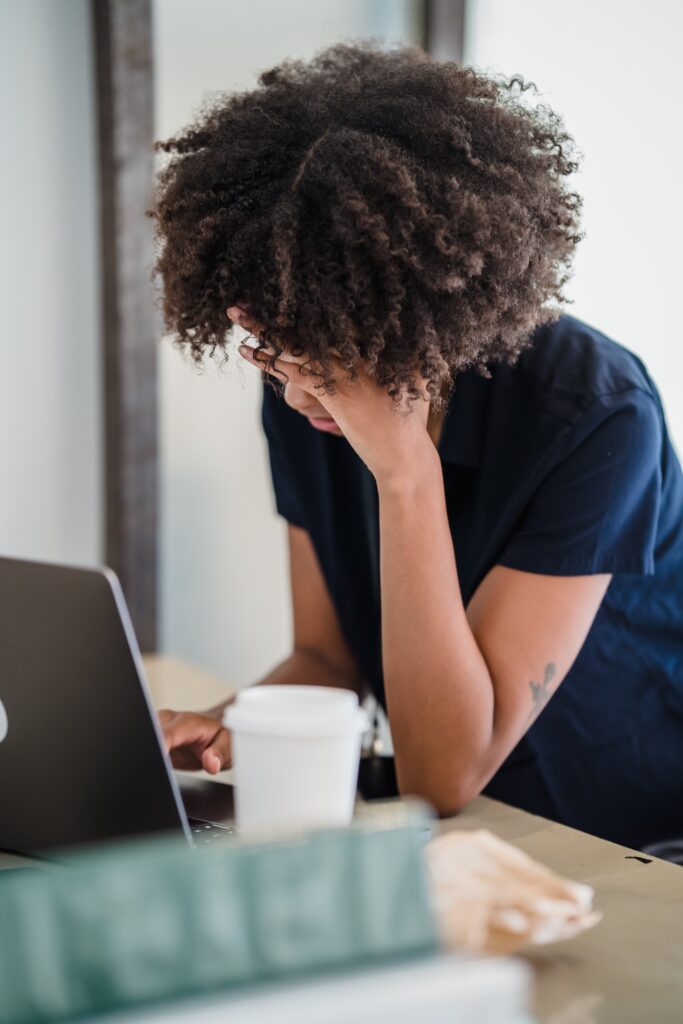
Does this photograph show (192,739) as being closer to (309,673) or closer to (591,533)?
(309,673)

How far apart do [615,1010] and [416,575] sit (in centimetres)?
49

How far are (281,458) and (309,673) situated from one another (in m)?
0.28

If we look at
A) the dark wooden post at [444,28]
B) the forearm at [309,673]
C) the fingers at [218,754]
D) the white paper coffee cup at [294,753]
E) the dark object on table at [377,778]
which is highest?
the dark wooden post at [444,28]

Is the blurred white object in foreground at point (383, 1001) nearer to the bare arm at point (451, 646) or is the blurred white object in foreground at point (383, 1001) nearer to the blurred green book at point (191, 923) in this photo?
the blurred green book at point (191, 923)

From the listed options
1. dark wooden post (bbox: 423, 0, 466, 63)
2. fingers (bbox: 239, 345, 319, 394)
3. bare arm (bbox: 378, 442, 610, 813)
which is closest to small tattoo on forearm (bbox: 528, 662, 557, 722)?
bare arm (bbox: 378, 442, 610, 813)

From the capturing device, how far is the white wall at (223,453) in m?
2.17

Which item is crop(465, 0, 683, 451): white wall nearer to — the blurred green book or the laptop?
the laptop

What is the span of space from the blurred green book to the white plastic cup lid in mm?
213

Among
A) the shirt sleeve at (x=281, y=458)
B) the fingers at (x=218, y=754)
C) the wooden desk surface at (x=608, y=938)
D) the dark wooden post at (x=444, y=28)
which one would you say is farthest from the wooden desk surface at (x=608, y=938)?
the dark wooden post at (x=444, y=28)

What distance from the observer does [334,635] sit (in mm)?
1442

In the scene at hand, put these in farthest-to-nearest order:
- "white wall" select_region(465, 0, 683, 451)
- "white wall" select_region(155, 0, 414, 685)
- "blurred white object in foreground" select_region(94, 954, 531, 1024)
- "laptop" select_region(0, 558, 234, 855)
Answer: "white wall" select_region(155, 0, 414, 685), "white wall" select_region(465, 0, 683, 451), "laptop" select_region(0, 558, 234, 855), "blurred white object in foreground" select_region(94, 954, 531, 1024)

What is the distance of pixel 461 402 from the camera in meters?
1.23

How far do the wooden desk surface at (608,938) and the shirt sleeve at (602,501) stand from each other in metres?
0.25

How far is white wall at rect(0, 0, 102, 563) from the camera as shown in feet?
6.74
